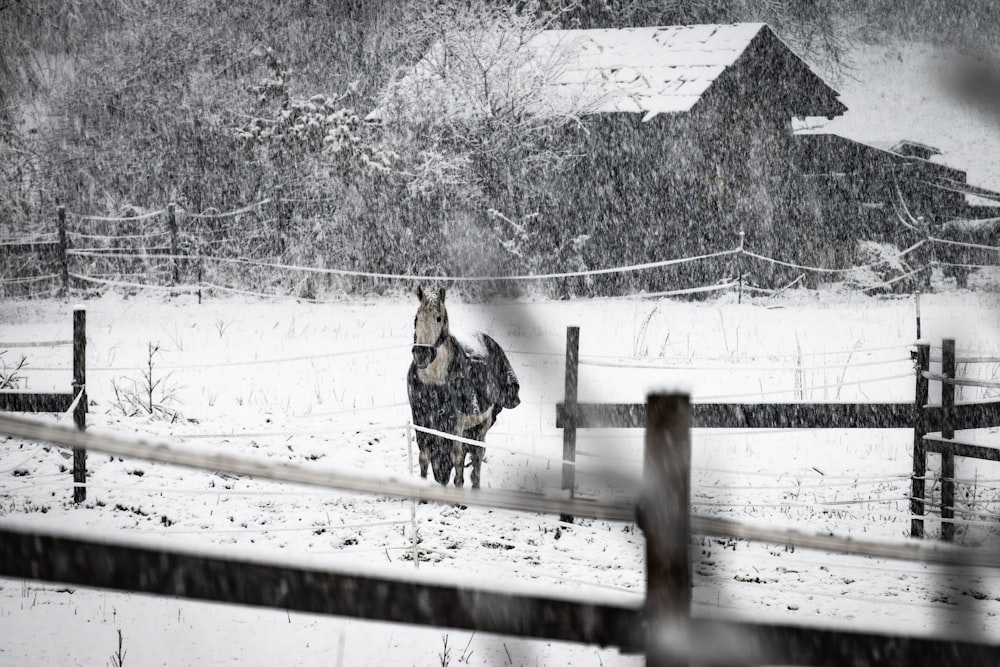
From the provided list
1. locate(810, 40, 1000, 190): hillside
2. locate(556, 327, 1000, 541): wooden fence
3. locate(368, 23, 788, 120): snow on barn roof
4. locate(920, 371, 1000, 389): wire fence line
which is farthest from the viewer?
locate(810, 40, 1000, 190): hillside

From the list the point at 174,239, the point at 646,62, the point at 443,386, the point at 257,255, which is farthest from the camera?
the point at 646,62

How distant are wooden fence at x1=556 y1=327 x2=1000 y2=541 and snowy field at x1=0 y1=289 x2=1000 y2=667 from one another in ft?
0.66

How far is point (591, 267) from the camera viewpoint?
61.7 feet

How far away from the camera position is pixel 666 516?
1.55 meters

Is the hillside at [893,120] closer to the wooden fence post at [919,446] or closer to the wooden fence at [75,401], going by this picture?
the wooden fence post at [919,446]

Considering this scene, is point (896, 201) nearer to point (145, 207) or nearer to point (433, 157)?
point (433, 157)

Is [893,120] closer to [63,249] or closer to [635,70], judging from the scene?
[635,70]

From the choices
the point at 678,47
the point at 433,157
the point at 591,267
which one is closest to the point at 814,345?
the point at 591,267

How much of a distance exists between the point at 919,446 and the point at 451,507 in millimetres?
3463

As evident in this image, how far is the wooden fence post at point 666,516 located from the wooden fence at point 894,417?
3.50 m

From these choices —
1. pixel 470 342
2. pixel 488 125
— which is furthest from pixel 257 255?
pixel 470 342

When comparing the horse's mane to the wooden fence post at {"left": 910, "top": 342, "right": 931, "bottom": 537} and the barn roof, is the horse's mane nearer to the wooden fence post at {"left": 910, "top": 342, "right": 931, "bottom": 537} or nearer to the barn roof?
the wooden fence post at {"left": 910, "top": 342, "right": 931, "bottom": 537}

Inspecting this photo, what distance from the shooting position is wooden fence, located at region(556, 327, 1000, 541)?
5.63 m

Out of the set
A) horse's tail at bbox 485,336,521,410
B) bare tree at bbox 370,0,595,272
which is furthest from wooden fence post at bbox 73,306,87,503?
bare tree at bbox 370,0,595,272
